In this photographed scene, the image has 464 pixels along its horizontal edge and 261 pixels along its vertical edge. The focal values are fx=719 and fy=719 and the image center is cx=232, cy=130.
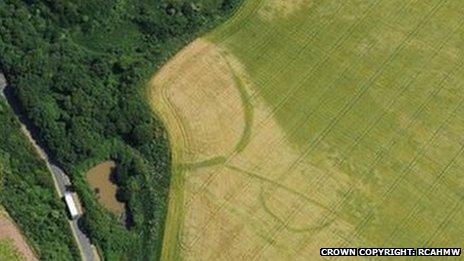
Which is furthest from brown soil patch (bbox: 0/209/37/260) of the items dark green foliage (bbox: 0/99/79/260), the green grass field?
dark green foliage (bbox: 0/99/79/260)

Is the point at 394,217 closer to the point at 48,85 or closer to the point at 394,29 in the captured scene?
the point at 394,29

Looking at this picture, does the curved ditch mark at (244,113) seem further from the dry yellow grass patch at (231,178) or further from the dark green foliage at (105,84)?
the dark green foliage at (105,84)

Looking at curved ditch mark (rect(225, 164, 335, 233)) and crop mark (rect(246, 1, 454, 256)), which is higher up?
crop mark (rect(246, 1, 454, 256))

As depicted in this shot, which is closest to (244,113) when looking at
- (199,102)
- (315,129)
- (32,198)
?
(199,102)

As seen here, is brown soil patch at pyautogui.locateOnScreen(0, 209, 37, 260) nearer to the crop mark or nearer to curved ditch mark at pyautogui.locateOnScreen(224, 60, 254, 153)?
curved ditch mark at pyautogui.locateOnScreen(224, 60, 254, 153)

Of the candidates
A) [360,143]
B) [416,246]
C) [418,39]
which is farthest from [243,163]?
[418,39]

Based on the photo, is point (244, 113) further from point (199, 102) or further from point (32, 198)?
point (32, 198)

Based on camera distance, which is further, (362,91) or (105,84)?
(362,91)
